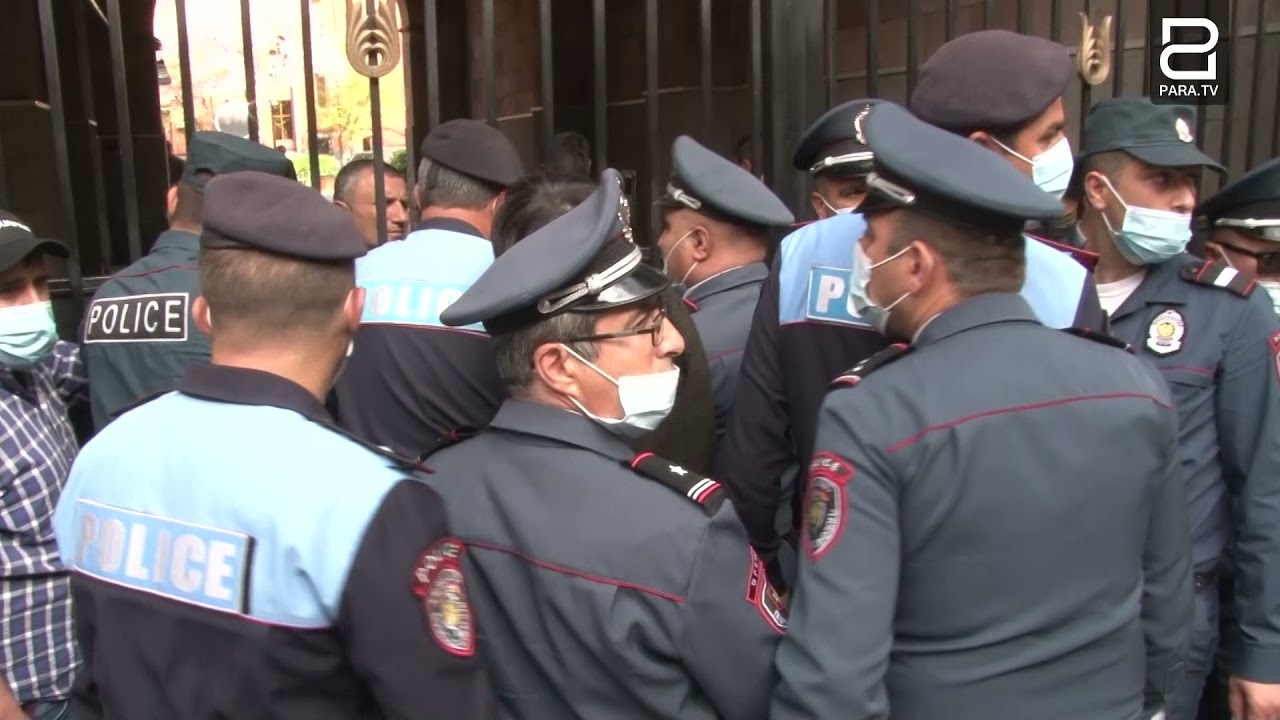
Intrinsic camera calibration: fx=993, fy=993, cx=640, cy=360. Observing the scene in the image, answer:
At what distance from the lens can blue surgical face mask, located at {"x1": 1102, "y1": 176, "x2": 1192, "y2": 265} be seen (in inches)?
99.8

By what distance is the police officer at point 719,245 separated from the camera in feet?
8.54

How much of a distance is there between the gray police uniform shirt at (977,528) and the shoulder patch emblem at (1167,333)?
39.2 inches

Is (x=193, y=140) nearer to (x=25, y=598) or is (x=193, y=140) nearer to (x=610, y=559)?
(x=25, y=598)

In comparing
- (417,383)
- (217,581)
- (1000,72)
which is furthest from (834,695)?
(417,383)

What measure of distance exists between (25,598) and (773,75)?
8.21 ft

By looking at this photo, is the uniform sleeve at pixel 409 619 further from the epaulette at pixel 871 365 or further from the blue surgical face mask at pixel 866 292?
the blue surgical face mask at pixel 866 292

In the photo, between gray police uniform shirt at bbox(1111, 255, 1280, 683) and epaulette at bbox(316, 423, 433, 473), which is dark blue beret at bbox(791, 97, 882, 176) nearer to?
gray police uniform shirt at bbox(1111, 255, 1280, 683)

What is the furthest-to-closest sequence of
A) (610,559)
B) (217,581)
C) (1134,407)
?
(1134,407), (610,559), (217,581)

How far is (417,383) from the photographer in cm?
255

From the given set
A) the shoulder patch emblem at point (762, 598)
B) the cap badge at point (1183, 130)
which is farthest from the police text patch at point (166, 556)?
the cap badge at point (1183, 130)

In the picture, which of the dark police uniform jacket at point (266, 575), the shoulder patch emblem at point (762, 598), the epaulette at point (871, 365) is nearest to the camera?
the dark police uniform jacket at point (266, 575)

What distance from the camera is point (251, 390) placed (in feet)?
4.62

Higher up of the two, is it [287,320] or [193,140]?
[193,140]

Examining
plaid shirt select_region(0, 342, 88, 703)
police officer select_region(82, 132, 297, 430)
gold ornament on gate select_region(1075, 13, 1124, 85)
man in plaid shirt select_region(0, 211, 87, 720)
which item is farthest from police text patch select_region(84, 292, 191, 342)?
gold ornament on gate select_region(1075, 13, 1124, 85)
